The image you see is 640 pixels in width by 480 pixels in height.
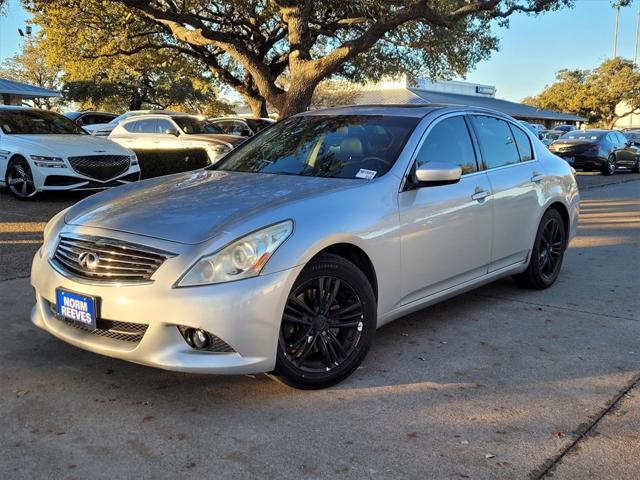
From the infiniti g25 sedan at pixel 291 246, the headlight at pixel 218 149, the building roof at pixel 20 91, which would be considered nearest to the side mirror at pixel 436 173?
the infiniti g25 sedan at pixel 291 246

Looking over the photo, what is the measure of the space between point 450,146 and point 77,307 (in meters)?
2.82

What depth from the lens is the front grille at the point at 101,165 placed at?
31.6ft

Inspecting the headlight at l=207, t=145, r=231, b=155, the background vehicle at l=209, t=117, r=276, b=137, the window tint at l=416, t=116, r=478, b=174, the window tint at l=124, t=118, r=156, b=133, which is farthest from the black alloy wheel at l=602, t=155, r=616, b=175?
the window tint at l=416, t=116, r=478, b=174

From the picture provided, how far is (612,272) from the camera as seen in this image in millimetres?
6578

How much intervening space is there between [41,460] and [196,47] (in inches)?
823

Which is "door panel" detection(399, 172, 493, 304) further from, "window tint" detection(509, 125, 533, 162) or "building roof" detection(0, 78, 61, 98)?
"building roof" detection(0, 78, 61, 98)

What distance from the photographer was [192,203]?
364 cm

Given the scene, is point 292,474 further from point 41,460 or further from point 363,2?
point 363,2

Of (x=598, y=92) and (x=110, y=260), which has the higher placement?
(x=598, y=92)

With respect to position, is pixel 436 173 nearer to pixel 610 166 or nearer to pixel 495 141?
pixel 495 141

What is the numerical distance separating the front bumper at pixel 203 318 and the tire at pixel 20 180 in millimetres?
7257

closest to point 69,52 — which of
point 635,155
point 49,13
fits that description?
point 49,13

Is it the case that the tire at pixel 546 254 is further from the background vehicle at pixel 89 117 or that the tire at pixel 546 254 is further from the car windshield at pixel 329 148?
the background vehicle at pixel 89 117

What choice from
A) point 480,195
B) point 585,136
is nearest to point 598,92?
point 585,136
